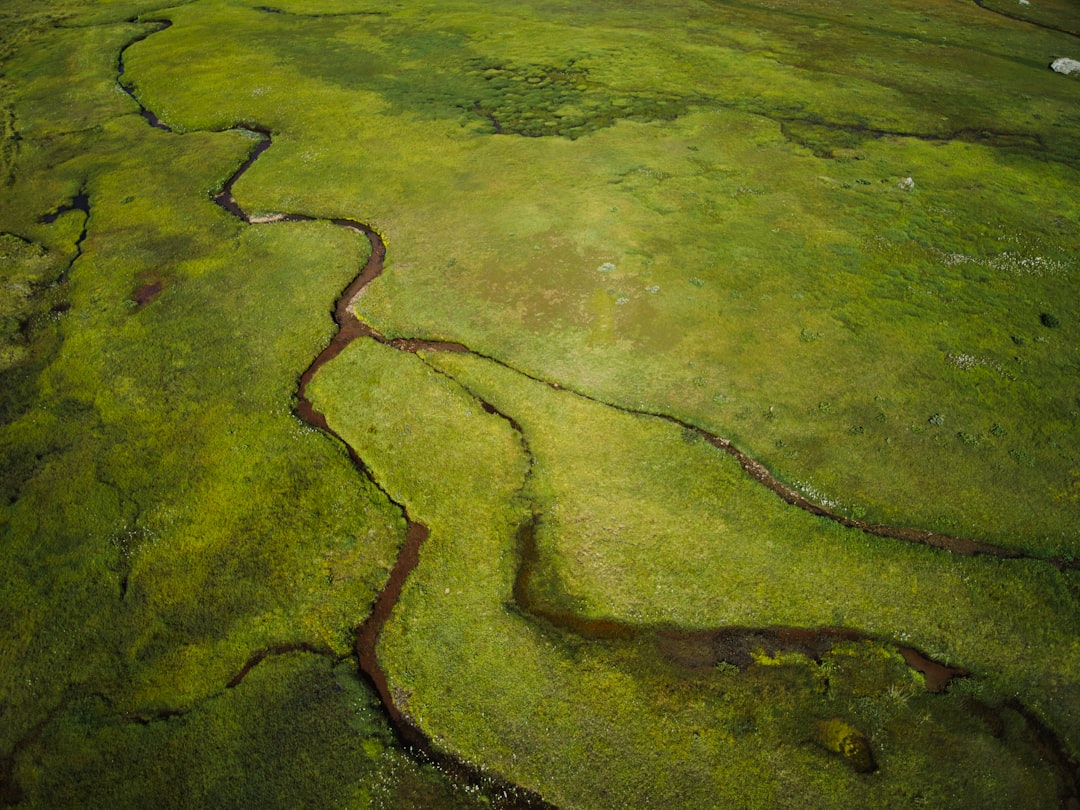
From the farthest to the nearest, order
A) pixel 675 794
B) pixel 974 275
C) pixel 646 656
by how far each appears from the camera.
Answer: pixel 974 275 < pixel 646 656 < pixel 675 794

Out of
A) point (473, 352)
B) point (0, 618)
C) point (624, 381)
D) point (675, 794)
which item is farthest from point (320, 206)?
point (675, 794)

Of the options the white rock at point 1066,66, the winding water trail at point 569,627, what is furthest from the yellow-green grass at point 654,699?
the white rock at point 1066,66

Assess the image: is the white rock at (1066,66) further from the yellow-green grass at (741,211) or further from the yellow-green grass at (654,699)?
the yellow-green grass at (654,699)

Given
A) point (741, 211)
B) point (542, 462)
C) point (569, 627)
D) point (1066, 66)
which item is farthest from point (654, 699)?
point (1066, 66)

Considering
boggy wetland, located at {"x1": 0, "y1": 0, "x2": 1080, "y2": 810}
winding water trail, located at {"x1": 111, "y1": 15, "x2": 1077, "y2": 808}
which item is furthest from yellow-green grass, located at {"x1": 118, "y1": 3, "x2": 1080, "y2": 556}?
winding water trail, located at {"x1": 111, "y1": 15, "x2": 1077, "y2": 808}

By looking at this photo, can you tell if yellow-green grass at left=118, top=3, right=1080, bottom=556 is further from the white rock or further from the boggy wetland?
the white rock

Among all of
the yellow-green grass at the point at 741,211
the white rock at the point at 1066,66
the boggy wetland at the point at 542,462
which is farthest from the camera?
the white rock at the point at 1066,66

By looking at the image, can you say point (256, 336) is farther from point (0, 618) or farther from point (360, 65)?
point (360, 65)
